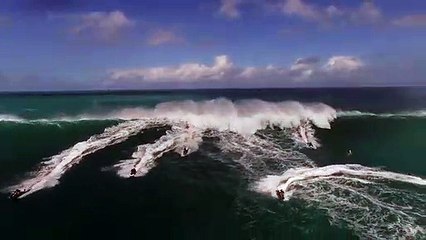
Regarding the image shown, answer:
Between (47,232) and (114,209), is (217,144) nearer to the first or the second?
(114,209)

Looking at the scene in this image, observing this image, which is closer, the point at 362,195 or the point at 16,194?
the point at 362,195

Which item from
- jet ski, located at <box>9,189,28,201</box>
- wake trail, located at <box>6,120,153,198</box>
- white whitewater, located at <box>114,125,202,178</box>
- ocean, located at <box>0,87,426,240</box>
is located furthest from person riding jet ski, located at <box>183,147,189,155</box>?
jet ski, located at <box>9,189,28,201</box>

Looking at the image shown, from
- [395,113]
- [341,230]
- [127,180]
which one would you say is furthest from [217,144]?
[395,113]

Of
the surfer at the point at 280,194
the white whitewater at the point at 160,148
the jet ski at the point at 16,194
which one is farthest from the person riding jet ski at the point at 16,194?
the surfer at the point at 280,194

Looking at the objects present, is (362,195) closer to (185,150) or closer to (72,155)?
(185,150)

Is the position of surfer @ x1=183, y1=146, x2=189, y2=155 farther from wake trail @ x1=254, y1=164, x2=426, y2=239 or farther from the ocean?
wake trail @ x1=254, y1=164, x2=426, y2=239

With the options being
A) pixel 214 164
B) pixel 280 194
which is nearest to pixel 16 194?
pixel 214 164
